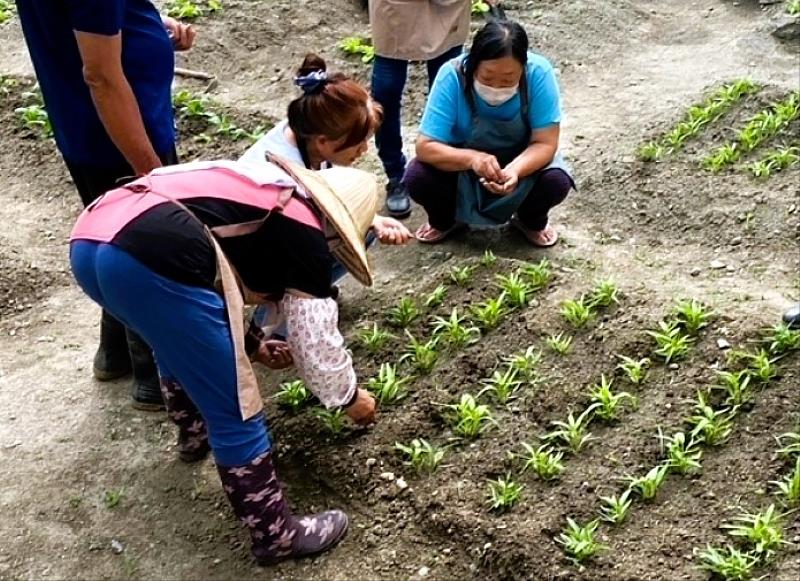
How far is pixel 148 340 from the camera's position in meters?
2.98

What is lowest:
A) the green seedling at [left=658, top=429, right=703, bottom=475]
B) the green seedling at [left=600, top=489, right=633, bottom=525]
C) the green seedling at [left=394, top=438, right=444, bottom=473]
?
the green seedling at [left=394, top=438, right=444, bottom=473]

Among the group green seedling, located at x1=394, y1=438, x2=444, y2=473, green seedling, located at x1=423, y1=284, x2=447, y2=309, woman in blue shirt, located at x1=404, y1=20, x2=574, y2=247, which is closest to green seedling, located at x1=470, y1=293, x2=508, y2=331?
green seedling, located at x1=423, y1=284, x2=447, y2=309

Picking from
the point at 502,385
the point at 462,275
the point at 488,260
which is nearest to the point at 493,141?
the point at 488,260

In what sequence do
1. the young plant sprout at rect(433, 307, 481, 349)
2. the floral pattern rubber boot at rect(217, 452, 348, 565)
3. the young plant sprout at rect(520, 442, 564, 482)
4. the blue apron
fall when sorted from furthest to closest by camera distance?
1. the blue apron
2. the young plant sprout at rect(433, 307, 481, 349)
3. the young plant sprout at rect(520, 442, 564, 482)
4. the floral pattern rubber boot at rect(217, 452, 348, 565)

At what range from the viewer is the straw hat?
10.2 ft

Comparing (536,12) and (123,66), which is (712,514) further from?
(536,12)

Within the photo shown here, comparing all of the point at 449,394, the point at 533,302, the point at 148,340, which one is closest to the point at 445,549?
the point at 449,394

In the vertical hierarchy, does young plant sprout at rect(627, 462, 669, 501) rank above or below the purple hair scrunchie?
below

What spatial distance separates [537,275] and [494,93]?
898 millimetres

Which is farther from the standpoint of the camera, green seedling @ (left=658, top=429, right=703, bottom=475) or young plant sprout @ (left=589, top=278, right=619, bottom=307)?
young plant sprout @ (left=589, top=278, right=619, bottom=307)

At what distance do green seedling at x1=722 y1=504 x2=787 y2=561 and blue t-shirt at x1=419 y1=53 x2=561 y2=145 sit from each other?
2.29m

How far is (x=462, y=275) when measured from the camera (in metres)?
4.68

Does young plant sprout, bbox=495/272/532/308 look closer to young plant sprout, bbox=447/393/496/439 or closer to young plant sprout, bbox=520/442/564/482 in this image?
young plant sprout, bbox=447/393/496/439

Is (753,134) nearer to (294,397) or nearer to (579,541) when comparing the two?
(294,397)
